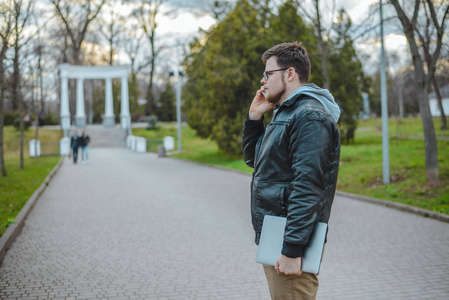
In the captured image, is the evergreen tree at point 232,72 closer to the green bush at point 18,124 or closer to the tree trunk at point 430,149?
the tree trunk at point 430,149

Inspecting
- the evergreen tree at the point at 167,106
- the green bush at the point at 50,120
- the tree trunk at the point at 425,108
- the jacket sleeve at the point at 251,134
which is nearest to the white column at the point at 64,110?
the green bush at the point at 50,120

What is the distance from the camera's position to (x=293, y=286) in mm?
2633

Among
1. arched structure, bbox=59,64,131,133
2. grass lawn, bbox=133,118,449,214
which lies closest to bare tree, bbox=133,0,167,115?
arched structure, bbox=59,64,131,133

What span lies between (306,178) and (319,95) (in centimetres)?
50

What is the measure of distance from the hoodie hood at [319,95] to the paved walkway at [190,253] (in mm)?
2745

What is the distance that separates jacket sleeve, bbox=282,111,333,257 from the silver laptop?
0.05 m

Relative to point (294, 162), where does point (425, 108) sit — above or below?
above

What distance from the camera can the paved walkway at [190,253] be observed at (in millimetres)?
5207

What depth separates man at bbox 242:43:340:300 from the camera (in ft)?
8.04

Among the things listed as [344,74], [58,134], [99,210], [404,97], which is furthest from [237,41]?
[404,97]

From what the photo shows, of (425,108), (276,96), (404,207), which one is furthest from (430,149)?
(276,96)

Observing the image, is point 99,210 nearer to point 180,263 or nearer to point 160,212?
point 160,212

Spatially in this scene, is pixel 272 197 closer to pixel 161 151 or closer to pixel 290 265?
pixel 290 265

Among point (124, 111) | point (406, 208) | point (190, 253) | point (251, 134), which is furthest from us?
point (124, 111)
